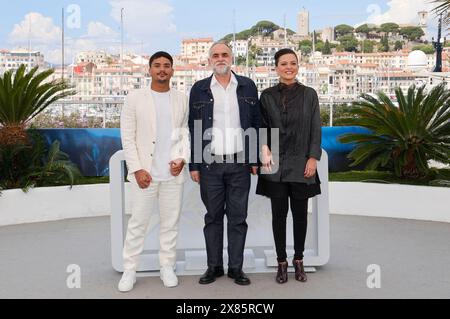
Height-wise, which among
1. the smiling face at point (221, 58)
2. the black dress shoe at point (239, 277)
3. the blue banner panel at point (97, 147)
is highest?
the smiling face at point (221, 58)

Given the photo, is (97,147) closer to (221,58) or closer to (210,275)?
(210,275)

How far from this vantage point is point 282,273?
404cm

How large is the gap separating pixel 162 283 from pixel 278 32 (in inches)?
1698

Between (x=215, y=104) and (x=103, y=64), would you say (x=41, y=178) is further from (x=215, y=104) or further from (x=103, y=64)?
(x=103, y=64)

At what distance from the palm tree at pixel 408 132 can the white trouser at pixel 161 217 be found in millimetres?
3693

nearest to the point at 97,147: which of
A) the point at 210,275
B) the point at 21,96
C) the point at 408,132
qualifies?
the point at 21,96

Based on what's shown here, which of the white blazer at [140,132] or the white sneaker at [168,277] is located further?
the white sneaker at [168,277]

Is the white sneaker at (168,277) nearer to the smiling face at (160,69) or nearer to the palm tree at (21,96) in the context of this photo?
the smiling face at (160,69)

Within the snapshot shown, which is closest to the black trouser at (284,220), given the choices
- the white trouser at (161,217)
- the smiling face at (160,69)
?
the white trouser at (161,217)

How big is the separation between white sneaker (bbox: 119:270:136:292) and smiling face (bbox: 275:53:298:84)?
173 centimetres

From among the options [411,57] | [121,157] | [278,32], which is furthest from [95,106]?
[278,32]

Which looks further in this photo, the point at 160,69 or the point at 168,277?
the point at 168,277

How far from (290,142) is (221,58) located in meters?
0.74

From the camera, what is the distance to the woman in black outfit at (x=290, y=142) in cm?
388
